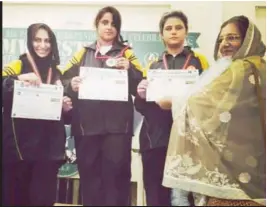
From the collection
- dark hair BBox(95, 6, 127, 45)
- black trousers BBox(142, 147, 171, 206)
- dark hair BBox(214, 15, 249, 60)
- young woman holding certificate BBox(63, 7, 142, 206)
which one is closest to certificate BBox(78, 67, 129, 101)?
young woman holding certificate BBox(63, 7, 142, 206)

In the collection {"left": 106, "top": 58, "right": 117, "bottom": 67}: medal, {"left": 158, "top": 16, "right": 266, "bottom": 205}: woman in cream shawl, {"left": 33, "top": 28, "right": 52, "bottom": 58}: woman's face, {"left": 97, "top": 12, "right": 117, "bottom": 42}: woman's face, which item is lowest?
{"left": 158, "top": 16, "right": 266, "bottom": 205}: woman in cream shawl

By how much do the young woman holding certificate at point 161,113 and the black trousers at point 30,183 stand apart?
13.9 inches

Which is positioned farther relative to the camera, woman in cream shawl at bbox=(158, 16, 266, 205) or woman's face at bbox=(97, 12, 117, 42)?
woman's face at bbox=(97, 12, 117, 42)

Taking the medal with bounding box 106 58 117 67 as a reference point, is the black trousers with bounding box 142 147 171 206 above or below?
below

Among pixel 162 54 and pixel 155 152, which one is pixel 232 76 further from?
pixel 155 152

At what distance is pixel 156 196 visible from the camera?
1384 mm

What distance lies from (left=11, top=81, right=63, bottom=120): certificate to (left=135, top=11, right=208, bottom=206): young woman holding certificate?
32 cm

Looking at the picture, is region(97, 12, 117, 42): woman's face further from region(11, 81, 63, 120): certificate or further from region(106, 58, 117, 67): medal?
region(11, 81, 63, 120): certificate

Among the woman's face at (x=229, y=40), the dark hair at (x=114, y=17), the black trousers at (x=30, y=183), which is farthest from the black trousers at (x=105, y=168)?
the woman's face at (x=229, y=40)

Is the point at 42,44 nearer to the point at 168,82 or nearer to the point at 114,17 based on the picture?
the point at 114,17

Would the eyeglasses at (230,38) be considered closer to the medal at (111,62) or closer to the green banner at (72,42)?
the green banner at (72,42)

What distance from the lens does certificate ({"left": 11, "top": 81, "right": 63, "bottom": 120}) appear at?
141 cm

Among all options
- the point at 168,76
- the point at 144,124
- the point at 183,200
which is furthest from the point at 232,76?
the point at 183,200

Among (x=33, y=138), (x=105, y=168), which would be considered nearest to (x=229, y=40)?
(x=105, y=168)
